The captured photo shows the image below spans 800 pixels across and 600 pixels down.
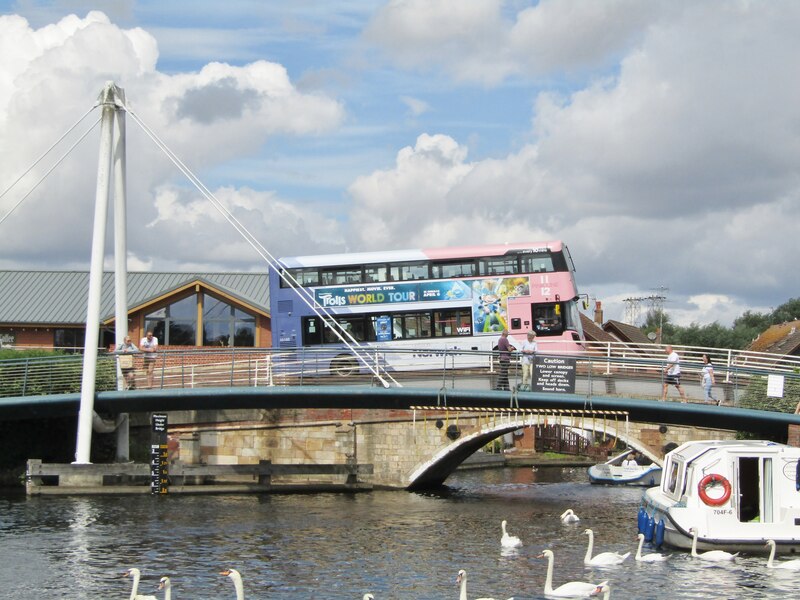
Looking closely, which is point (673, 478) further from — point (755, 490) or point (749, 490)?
point (755, 490)

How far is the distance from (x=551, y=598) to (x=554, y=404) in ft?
43.2

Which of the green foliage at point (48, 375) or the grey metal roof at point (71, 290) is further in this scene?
Answer: the grey metal roof at point (71, 290)

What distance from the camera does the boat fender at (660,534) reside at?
91.6 feet

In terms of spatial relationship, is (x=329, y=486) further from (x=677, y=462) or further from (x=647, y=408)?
(x=677, y=462)

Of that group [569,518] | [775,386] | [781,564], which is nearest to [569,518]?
[569,518]

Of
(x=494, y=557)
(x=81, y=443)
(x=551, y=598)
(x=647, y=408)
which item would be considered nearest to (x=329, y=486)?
(x=81, y=443)

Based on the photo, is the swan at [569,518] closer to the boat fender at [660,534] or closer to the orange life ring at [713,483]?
the boat fender at [660,534]

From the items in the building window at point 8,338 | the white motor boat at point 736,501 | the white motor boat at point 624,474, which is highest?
the building window at point 8,338

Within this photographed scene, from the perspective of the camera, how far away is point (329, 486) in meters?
42.7

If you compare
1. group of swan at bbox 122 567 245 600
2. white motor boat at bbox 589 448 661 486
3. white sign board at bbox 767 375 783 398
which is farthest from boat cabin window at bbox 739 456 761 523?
white motor boat at bbox 589 448 661 486

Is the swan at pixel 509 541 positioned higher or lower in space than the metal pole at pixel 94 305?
lower

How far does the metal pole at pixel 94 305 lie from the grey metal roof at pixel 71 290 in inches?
718

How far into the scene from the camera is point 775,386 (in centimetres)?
3216

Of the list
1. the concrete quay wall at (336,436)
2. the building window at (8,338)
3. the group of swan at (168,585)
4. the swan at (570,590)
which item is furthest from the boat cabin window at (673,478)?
the building window at (8,338)
